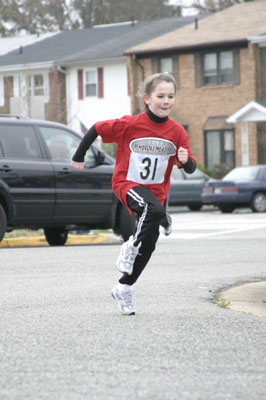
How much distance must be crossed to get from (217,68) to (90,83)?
8256 millimetres

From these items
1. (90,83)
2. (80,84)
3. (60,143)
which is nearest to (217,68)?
(90,83)

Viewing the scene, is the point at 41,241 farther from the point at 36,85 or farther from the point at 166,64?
the point at 36,85

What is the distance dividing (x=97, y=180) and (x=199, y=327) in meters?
7.36

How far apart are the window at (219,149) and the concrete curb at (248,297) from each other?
28142 mm

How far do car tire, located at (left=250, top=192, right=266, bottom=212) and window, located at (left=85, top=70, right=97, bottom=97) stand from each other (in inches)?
782

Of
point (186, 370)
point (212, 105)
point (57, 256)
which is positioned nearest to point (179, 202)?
point (212, 105)

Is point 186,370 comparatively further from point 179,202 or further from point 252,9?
point 252,9

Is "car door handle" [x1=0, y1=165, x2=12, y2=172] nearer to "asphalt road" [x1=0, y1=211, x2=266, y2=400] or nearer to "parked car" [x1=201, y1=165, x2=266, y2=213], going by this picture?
"asphalt road" [x1=0, y1=211, x2=266, y2=400]

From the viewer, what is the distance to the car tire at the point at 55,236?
44.6 ft

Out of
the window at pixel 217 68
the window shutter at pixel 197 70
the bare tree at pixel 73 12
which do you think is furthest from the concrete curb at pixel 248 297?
the bare tree at pixel 73 12

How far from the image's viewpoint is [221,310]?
646 cm

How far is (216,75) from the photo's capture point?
36.9 metres

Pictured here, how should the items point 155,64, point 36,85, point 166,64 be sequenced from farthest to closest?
point 36,85 < point 155,64 < point 166,64

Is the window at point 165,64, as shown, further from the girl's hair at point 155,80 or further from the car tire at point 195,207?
the girl's hair at point 155,80
